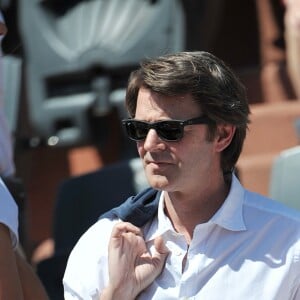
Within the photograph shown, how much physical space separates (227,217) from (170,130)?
26 cm

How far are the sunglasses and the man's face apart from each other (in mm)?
11

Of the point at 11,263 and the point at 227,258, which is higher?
the point at 227,258

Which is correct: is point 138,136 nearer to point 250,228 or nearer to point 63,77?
point 250,228

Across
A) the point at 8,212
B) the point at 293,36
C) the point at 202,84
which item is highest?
the point at 202,84

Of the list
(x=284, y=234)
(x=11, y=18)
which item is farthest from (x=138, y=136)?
(x=11, y=18)

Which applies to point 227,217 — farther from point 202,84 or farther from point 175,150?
point 202,84

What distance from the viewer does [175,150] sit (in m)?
2.38

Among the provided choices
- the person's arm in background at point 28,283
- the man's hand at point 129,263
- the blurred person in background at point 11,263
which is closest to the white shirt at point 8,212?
the blurred person in background at point 11,263

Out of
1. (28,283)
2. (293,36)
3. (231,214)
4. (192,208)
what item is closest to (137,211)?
(192,208)

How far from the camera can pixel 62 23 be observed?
16.7 feet

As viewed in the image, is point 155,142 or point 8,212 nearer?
point 155,142

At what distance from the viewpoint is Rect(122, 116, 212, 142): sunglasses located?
7.75 ft

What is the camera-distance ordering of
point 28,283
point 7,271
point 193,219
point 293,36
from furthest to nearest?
point 293,36 → point 28,283 → point 7,271 → point 193,219

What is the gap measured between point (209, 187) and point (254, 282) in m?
0.27
